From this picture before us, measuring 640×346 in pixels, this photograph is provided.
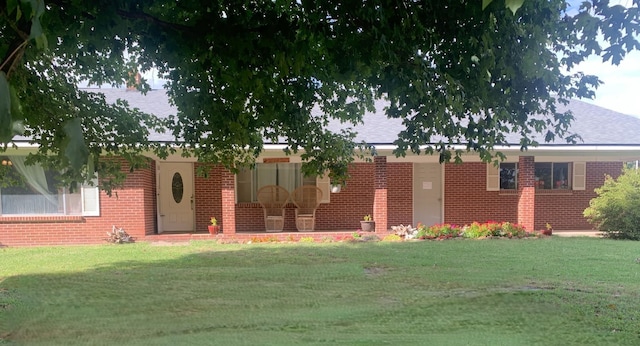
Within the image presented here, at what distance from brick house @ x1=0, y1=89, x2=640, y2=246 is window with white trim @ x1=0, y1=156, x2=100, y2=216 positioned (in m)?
0.03

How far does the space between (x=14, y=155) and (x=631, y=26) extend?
545 inches

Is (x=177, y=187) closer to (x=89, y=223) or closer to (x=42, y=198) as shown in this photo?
(x=89, y=223)

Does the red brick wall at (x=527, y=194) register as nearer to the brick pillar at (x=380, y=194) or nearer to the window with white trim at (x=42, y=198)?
the brick pillar at (x=380, y=194)

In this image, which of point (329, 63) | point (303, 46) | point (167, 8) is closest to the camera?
point (303, 46)

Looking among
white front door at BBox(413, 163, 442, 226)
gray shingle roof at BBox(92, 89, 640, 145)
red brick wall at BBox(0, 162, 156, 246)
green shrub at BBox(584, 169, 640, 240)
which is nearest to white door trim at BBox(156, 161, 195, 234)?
red brick wall at BBox(0, 162, 156, 246)

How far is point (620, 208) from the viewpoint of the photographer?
515 inches

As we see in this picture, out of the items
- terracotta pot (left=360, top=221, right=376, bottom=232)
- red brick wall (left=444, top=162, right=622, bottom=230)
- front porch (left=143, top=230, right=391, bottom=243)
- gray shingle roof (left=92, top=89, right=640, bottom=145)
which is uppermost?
→ gray shingle roof (left=92, top=89, right=640, bottom=145)

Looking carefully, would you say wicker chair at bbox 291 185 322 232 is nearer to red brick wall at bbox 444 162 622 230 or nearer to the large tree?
red brick wall at bbox 444 162 622 230

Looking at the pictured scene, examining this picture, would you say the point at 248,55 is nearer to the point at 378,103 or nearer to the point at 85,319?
the point at 85,319

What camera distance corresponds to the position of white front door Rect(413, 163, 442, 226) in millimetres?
15759

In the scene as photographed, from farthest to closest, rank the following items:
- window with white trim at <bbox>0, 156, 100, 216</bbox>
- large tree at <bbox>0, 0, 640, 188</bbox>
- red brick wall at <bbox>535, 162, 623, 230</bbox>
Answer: red brick wall at <bbox>535, 162, 623, 230</bbox> → window with white trim at <bbox>0, 156, 100, 216</bbox> → large tree at <bbox>0, 0, 640, 188</bbox>

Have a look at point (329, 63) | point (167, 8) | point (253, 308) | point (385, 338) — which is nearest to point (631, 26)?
point (329, 63)

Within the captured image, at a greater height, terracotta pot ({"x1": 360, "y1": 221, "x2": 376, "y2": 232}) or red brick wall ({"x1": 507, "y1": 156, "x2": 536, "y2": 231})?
red brick wall ({"x1": 507, "y1": 156, "x2": 536, "y2": 231})

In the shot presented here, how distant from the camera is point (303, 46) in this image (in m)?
3.73
